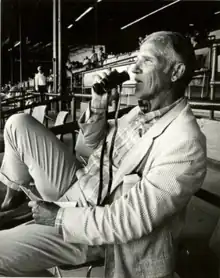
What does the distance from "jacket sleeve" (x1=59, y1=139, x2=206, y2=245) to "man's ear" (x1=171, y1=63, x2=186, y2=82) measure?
0.93 feet

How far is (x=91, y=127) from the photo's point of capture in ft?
6.07

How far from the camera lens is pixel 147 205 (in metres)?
1.29

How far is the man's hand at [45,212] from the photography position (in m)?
1.39

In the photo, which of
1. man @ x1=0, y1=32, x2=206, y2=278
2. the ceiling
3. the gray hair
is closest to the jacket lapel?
man @ x1=0, y1=32, x2=206, y2=278

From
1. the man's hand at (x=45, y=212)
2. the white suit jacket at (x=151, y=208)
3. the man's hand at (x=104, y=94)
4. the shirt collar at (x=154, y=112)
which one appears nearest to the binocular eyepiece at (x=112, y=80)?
the man's hand at (x=104, y=94)

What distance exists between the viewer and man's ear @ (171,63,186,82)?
149 cm

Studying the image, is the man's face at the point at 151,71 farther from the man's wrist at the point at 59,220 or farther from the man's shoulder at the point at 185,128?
the man's wrist at the point at 59,220

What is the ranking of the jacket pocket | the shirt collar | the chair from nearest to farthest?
1. the jacket pocket
2. the shirt collar
3. the chair

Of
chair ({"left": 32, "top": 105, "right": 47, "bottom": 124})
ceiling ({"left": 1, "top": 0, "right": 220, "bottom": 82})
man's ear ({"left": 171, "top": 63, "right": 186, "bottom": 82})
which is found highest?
ceiling ({"left": 1, "top": 0, "right": 220, "bottom": 82})

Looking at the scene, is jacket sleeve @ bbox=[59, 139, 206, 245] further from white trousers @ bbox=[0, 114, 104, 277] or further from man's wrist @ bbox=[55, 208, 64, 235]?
white trousers @ bbox=[0, 114, 104, 277]

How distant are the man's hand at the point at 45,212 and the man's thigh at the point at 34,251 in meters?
0.14

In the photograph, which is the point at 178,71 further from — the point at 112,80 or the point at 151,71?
the point at 112,80

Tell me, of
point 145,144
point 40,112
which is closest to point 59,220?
point 145,144

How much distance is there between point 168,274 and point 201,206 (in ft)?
3.38
